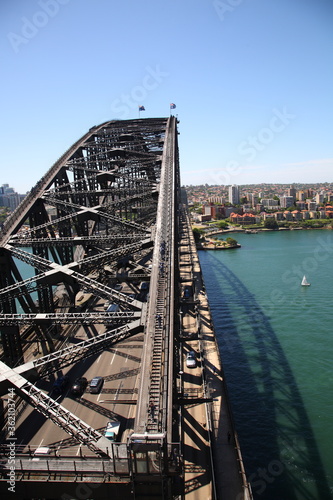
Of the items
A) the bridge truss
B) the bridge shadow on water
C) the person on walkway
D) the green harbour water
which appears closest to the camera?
the person on walkway

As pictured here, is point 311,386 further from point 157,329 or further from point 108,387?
point 157,329

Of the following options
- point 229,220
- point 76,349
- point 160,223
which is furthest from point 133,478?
point 229,220

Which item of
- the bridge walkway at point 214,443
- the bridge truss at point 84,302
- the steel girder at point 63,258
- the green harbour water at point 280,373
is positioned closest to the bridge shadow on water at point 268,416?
the green harbour water at point 280,373

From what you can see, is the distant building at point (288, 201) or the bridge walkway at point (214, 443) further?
the distant building at point (288, 201)

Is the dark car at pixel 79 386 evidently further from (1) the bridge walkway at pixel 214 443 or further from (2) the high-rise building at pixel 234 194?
(2) the high-rise building at pixel 234 194

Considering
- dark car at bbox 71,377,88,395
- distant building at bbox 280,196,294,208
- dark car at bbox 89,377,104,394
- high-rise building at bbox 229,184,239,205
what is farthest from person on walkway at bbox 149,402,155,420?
high-rise building at bbox 229,184,239,205

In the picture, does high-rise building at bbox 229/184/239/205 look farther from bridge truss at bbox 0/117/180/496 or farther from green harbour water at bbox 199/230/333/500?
bridge truss at bbox 0/117/180/496
